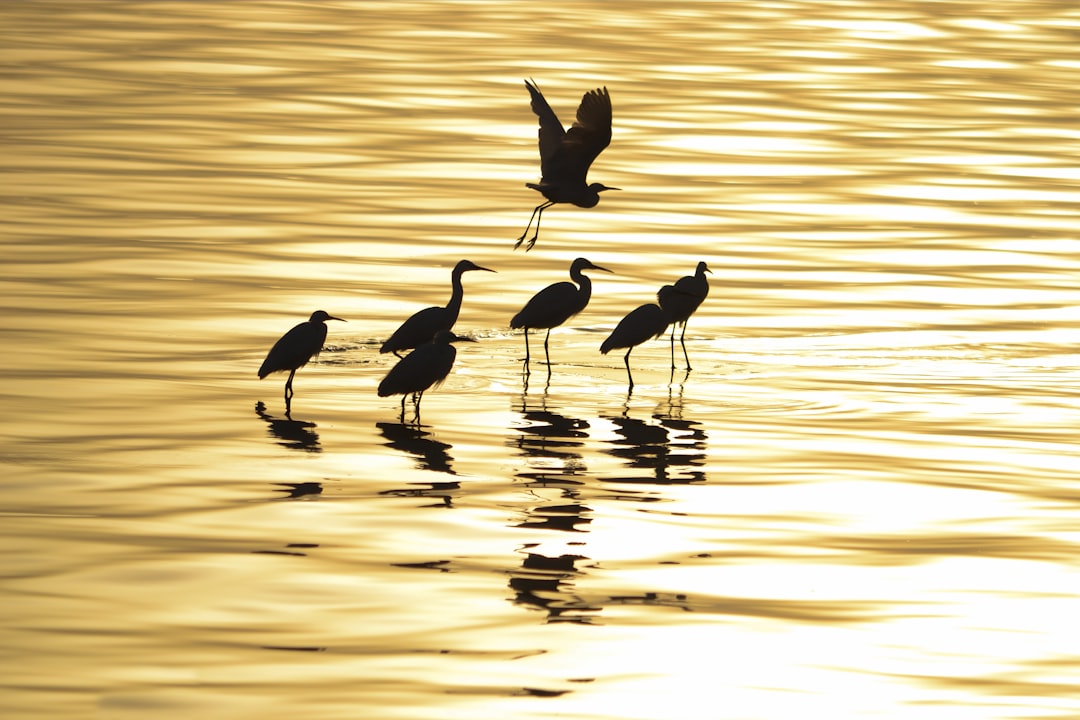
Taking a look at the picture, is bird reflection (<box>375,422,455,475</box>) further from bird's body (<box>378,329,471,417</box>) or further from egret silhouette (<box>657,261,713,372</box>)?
egret silhouette (<box>657,261,713,372</box>)

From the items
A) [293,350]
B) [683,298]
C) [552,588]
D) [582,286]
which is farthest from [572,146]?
[552,588]

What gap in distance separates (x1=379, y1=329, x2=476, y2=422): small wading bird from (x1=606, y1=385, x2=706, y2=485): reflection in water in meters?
1.29

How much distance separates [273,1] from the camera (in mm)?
42938

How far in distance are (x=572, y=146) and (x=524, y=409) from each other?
4458 mm

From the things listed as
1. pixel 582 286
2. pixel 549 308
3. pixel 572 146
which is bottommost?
pixel 549 308

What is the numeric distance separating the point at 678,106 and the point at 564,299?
15.2 metres

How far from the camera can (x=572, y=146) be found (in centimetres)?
1858

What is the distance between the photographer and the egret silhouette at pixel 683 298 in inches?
668

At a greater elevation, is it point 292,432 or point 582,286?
point 582,286

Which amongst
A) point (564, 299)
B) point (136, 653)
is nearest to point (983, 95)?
point (564, 299)

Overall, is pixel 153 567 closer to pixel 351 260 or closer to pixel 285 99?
pixel 351 260

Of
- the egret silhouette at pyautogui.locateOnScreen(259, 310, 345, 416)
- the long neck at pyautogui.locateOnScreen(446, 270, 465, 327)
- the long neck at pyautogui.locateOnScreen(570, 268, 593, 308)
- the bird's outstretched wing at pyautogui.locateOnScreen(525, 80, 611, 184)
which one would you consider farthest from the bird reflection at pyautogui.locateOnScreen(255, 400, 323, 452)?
the bird's outstretched wing at pyautogui.locateOnScreen(525, 80, 611, 184)

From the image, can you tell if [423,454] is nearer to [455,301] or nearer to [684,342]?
[455,301]

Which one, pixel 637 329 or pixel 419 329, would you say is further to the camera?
pixel 637 329
